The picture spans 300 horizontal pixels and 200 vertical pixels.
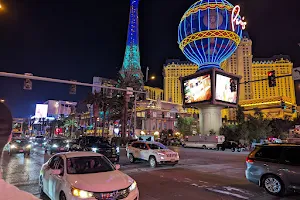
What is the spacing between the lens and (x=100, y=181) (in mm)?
5969

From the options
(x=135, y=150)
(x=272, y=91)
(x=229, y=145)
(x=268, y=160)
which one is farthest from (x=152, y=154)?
(x=272, y=91)

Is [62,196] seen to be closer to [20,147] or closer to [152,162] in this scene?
[152,162]

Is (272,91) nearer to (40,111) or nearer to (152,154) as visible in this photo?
(40,111)

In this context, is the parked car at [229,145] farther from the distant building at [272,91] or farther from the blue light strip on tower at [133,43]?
the distant building at [272,91]

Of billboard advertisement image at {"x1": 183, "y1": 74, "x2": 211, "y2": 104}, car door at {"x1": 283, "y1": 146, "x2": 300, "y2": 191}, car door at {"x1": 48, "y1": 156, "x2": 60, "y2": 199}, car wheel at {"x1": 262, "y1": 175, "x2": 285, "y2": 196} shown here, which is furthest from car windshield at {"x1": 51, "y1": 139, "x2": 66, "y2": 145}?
billboard advertisement image at {"x1": 183, "y1": 74, "x2": 211, "y2": 104}

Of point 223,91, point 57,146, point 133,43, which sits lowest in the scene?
point 57,146

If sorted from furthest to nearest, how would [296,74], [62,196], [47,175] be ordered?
[296,74] → [47,175] → [62,196]

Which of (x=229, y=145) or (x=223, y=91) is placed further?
(x=223, y=91)

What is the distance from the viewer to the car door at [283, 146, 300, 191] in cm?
790

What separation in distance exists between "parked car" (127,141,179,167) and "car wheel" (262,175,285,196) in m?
7.28

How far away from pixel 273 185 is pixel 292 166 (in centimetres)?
100

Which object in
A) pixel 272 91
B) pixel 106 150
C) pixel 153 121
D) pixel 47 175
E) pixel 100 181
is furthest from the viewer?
pixel 272 91

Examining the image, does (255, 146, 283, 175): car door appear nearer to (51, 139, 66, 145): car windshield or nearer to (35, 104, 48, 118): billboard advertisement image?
(51, 139, 66, 145): car windshield

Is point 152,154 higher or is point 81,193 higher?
point 81,193
